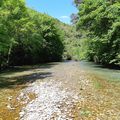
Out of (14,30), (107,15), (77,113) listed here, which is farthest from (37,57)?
(77,113)

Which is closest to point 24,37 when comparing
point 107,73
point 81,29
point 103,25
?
point 81,29

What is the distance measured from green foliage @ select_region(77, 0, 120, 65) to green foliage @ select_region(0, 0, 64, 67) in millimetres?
11213

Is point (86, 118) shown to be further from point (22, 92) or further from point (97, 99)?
point (22, 92)

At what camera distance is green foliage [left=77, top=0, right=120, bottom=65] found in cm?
4388

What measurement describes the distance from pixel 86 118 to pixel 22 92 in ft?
27.2

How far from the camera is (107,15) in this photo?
45469 mm

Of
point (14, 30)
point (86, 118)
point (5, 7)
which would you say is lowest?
point (86, 118)

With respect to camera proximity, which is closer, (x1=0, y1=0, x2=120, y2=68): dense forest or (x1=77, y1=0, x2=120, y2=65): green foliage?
(x1=0, y1=0, x2=120, y2=68): dense forest

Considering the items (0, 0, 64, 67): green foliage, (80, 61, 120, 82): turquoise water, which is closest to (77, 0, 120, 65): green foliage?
(80, 61, 120, 82): turquoise water

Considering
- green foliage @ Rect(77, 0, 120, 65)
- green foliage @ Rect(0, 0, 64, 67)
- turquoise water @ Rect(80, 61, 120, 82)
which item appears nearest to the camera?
turquoise water @ Rect(80, 61, 120, 82)

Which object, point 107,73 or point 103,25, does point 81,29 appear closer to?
point 103,25

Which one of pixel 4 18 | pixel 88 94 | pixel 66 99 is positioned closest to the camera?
pixel 66 99

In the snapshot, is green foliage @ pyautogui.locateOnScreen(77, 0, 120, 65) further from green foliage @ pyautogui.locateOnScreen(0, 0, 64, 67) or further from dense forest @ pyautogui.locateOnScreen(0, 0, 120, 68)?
green foliage @ pyautogui.locateOnScreen(0, 0, 64, 67)

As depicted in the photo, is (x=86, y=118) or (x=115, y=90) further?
(x=115, y=90)
